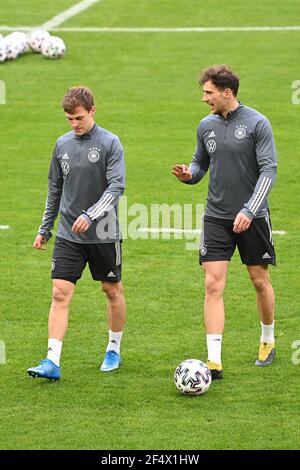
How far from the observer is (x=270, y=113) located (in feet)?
65.9

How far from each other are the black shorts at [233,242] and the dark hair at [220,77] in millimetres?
1095

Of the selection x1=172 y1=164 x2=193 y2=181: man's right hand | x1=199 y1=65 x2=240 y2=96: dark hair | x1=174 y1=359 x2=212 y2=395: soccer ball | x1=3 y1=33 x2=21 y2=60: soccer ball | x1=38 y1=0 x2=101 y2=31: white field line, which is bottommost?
x1=174 y1=359 x2=212 y2=395: soccer ball

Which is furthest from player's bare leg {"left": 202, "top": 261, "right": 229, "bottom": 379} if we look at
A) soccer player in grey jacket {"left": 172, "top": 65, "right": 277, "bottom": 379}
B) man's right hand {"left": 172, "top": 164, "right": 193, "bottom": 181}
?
man's right hand {"left": 172, "top": 164, "right": 193, "bottom": 181}

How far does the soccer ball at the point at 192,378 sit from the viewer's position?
911 cm

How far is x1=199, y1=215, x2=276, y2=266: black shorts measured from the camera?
31.8 feet

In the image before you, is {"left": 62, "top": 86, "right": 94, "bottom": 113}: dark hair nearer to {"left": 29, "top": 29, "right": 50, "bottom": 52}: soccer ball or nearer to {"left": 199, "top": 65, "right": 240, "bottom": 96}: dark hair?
{"left": 199, "top": 65, "right": 240, "bottom": 96}: dark hair

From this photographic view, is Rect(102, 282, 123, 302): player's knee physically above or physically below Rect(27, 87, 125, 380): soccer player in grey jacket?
Result: below

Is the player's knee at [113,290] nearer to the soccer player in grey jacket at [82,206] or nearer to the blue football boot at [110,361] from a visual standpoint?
the soccer player in grey jacket at [82,206]

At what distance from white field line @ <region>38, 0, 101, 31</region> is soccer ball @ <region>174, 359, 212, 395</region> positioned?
1780cm

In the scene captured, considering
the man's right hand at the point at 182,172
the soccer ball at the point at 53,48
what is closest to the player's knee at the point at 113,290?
the man's right hand at the point at 182,172

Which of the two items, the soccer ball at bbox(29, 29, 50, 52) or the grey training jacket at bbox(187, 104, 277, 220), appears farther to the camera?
the soccer ball at bbox(29, 29, 50, 52)

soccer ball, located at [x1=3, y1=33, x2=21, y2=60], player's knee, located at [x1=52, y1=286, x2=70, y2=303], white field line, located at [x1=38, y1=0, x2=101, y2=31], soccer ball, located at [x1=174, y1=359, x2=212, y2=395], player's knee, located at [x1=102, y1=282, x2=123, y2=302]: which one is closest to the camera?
soccer ball, located at [x1=174, y1=359, x2=212, y2=395]
